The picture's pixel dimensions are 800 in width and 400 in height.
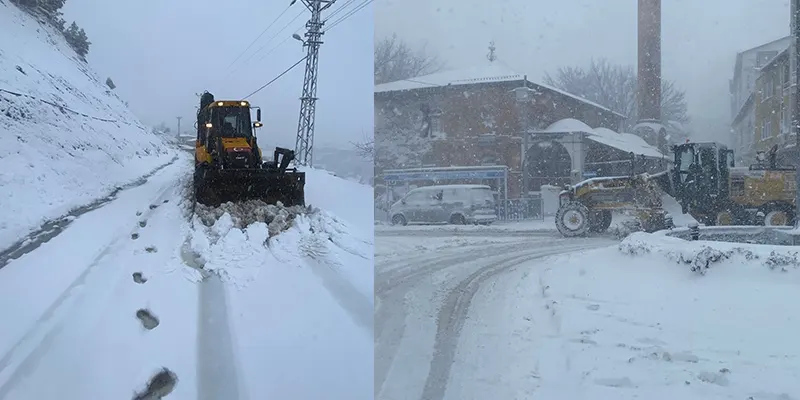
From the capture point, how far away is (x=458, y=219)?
9.00 ft

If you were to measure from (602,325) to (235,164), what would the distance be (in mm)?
1751

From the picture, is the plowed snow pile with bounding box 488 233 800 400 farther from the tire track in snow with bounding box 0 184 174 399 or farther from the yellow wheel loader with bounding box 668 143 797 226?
the tire track in snow with bounding box 0 184 174 399

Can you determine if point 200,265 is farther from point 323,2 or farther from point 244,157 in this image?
point 323,2

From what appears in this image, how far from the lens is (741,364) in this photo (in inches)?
85.7

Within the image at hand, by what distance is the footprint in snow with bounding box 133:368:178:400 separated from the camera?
6.66 feet

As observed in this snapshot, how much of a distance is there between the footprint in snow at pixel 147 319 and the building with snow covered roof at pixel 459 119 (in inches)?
43.2

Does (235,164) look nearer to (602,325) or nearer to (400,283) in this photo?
(400,283)

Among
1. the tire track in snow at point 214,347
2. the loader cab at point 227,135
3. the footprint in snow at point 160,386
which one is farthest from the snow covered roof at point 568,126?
the footprint in snow at point 160,386

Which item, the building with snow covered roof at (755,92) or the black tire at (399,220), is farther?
the black tire at (399,220)

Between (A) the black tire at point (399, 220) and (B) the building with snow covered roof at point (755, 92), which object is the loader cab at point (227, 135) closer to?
(A) the black tire at point (399, 220)

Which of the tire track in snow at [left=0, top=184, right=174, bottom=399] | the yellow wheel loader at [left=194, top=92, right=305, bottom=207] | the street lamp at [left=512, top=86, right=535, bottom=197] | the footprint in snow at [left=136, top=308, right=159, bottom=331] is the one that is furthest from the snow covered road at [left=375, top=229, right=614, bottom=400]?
the tire track in snow at [left=0, top=184, right=174, bottom=399]

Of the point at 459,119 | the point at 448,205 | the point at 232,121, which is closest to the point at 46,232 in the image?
the point at 232,121

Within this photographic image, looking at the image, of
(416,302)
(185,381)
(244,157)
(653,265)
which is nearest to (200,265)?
(185,381)

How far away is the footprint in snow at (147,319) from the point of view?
2.16 m
